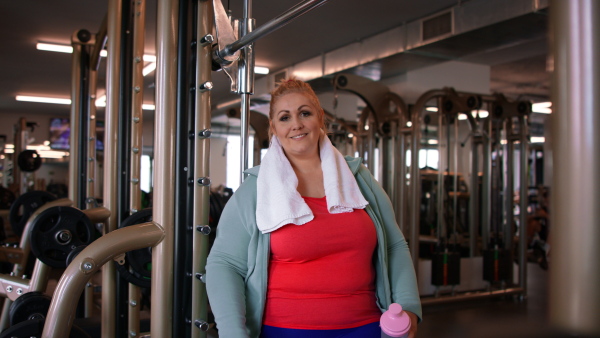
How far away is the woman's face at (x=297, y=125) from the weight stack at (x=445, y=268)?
3939mm

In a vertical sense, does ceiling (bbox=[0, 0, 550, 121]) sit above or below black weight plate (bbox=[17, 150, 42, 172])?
above

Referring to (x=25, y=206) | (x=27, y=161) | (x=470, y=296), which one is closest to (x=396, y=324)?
(x=25, y=206)

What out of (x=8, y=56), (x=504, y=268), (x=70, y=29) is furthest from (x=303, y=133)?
(x=8, y=56)

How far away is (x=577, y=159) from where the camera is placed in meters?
0.26

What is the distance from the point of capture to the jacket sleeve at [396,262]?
1.49 m

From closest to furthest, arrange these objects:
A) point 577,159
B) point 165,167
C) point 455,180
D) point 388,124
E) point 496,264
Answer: point 577,159, point 165,167, point 496,264, point 455,180, point 388,124

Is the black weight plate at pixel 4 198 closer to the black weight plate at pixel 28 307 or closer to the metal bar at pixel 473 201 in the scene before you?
the black weight plate at pixel 28 307

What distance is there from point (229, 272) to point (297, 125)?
49 centimetres

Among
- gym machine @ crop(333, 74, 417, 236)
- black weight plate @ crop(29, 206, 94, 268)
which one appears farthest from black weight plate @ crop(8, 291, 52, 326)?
gym machine @ crop(333, 74, 417, 236)

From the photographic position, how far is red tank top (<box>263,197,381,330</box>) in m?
1.39

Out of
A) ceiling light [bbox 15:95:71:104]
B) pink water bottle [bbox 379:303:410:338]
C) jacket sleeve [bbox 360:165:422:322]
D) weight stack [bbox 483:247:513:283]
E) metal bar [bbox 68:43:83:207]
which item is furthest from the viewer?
ceiling light [bbox 15:95:71:104]

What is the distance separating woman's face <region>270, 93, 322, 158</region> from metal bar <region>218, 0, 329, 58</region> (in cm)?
21

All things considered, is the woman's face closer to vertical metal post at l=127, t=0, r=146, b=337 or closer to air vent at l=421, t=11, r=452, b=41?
vertical metal post at l=127, t=0, r=146, b=337

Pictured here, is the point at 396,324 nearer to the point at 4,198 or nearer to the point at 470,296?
the point at 470,296
